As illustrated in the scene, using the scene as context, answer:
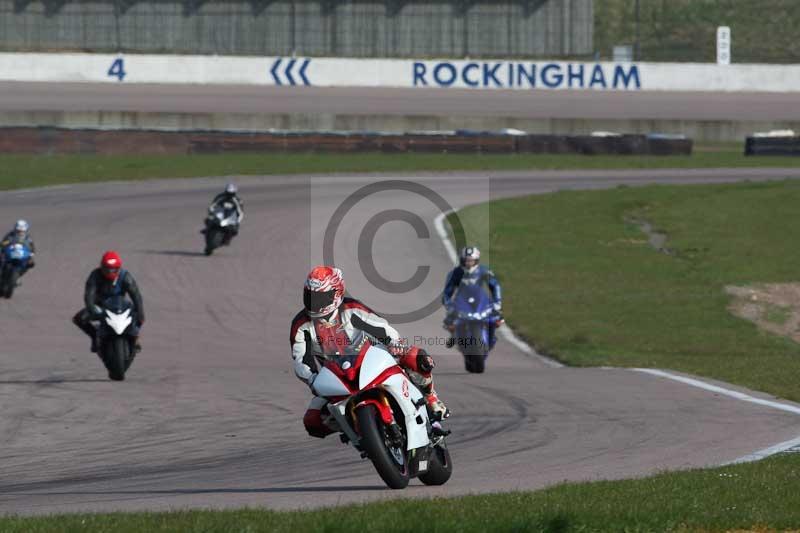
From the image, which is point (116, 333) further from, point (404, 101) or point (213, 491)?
point (404, 101)

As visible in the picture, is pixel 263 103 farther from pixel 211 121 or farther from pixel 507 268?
pixel 507 268

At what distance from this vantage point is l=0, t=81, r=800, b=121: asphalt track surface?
5572 cm

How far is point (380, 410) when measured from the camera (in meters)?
8.95

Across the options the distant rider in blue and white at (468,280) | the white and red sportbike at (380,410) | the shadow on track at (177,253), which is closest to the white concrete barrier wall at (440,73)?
the shadow on track at (177,253)

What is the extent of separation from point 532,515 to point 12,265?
1694 cm

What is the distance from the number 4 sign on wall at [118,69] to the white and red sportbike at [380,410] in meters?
52.8

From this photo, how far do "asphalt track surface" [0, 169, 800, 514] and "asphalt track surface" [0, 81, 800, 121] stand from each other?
2605 centimetres

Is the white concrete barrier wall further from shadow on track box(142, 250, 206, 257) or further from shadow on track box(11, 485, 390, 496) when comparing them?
shadow on track box(11, 485, 390, 496)

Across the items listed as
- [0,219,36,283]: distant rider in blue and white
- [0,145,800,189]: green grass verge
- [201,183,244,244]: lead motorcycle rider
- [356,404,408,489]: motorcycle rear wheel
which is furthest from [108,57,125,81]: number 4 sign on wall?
[356,404,408,489]: motorcycle rear wheel

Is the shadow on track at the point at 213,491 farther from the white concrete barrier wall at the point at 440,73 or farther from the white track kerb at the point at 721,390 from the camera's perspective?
the white concrete barrier wall at the point at 440,73

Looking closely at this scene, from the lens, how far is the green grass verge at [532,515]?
306 inches

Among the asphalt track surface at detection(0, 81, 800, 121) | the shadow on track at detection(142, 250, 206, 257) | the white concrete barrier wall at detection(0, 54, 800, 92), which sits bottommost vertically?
the shadow on track at detection(142, 250, 206, 257)

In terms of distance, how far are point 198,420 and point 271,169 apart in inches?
1198

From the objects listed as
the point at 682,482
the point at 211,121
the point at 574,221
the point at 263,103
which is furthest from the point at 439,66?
the point at 682,482
